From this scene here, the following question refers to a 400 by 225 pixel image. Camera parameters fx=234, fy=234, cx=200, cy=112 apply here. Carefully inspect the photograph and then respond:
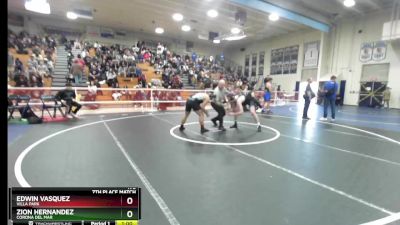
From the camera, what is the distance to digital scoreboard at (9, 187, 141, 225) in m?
1.20

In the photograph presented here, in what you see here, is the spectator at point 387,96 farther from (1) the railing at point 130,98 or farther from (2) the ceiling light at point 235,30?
(1) the railing at point 130,98

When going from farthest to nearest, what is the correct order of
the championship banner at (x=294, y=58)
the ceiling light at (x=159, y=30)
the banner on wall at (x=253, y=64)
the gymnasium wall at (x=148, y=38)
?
the banner on wall at (x=253, y=64), the championship banner at (x=294, y=58), the ceiling light at (x=159, y=30), the gymnasium wall at (x=148, y=38)

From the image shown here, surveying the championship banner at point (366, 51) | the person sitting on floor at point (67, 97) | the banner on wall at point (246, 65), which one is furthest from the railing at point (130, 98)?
→ the banner on wall at point (246, 65)

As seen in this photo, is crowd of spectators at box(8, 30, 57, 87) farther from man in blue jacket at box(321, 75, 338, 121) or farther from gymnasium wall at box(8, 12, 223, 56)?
gymnasium wall at box(8, 12, 223, 56)

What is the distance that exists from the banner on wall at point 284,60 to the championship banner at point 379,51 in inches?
234

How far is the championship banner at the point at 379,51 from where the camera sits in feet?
52.1

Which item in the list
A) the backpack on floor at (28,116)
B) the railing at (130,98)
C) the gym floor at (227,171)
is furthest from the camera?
the railing at (130,98)

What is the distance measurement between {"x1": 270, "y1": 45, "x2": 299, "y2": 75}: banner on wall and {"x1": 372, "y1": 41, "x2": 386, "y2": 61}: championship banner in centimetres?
595

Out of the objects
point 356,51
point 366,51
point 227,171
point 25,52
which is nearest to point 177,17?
point 356,51

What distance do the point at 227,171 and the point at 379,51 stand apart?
713 inches

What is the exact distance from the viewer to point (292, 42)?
70.2 ft

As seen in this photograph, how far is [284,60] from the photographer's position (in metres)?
22.5

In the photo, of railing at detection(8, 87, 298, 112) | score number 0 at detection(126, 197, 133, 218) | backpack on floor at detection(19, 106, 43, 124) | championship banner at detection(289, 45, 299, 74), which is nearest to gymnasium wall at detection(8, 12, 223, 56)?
championship banner at detection(289, 45, 299, 74)

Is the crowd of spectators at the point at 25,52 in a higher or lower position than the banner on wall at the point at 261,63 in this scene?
lower
